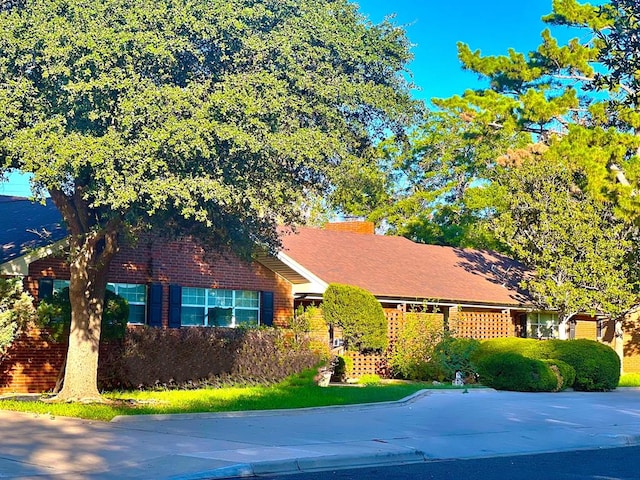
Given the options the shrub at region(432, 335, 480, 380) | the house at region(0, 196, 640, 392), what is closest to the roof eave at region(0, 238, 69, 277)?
the house at region(0, 196, 640, 392)

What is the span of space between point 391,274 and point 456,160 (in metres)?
22.9

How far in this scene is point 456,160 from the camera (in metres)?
52.6

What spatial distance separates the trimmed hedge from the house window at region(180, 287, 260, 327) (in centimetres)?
633

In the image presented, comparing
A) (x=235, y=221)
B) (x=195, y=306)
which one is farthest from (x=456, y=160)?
(x=235, y=221)

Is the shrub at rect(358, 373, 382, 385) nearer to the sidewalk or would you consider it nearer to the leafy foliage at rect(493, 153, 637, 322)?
the sidewalk

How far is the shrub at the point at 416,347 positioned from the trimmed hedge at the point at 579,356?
128cm

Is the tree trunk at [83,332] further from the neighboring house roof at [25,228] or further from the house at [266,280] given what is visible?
the neighboring house roof at [25,228]

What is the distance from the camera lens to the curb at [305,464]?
10938mm

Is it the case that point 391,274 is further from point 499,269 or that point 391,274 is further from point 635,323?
point 635,323

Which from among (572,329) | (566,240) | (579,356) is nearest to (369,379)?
(579,356)

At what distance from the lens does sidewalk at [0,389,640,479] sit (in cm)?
1135

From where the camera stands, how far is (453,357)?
2641cm

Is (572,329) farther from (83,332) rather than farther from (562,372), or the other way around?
(83,332)

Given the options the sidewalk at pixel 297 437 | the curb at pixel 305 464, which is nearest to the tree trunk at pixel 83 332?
the sidewalk at pixel 297 437
